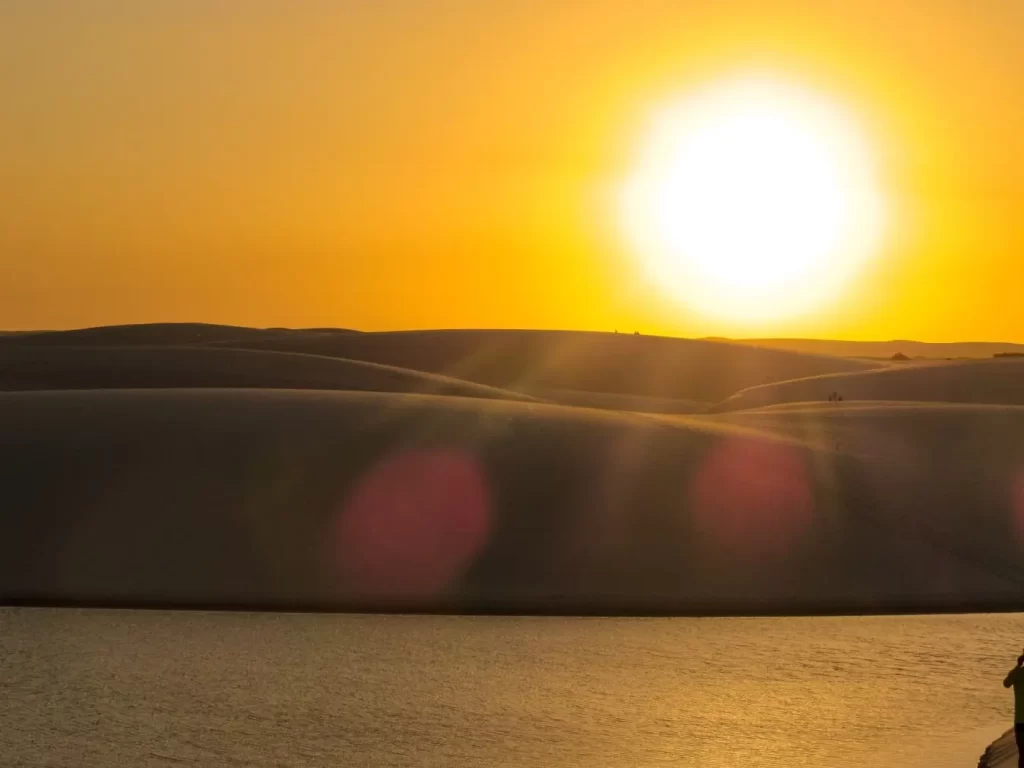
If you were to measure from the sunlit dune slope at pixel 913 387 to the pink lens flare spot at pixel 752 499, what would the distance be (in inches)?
1451

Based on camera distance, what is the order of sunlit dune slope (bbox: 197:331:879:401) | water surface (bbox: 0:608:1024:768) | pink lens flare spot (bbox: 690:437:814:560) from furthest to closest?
sunlit dune slope (bbox: 197:331:879:401) → pink lens flare spot (bbox: 690:437:814:560) → water surface (bbox: 0:608:1024:768)

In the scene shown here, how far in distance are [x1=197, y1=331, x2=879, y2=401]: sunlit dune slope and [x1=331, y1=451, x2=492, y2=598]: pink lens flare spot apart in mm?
62364

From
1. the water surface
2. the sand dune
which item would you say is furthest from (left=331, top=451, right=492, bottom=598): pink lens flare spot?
the sand dune

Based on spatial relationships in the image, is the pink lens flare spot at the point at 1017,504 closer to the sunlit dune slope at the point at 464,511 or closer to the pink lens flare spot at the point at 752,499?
the sunlit dune slope at the point at 464,511

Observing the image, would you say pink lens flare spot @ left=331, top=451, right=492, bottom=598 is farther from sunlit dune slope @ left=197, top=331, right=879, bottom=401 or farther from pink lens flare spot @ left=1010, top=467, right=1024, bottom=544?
sunlit dune slope @ left=197, top=331, right=879, bottom=401

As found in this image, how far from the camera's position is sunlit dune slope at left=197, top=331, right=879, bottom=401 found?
339 ft

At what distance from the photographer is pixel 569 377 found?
104 metres

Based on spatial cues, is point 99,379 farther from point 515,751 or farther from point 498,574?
point 515,751

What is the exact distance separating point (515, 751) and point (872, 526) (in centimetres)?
1958

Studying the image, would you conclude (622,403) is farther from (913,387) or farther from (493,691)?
(493,691)

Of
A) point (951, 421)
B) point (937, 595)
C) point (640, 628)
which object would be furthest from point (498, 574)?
point (951, 421)

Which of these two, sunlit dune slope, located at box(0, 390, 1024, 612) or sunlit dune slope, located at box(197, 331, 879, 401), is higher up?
sunlit dune slope, located at box(197, 331, 879, 401)

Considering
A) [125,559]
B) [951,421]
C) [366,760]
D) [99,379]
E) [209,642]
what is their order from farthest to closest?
1. [99,379]
2. [951,421]
3. [125,559]
4. [209,642]
5. [366,760]

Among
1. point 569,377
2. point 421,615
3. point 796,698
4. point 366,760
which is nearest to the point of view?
point 366,760
